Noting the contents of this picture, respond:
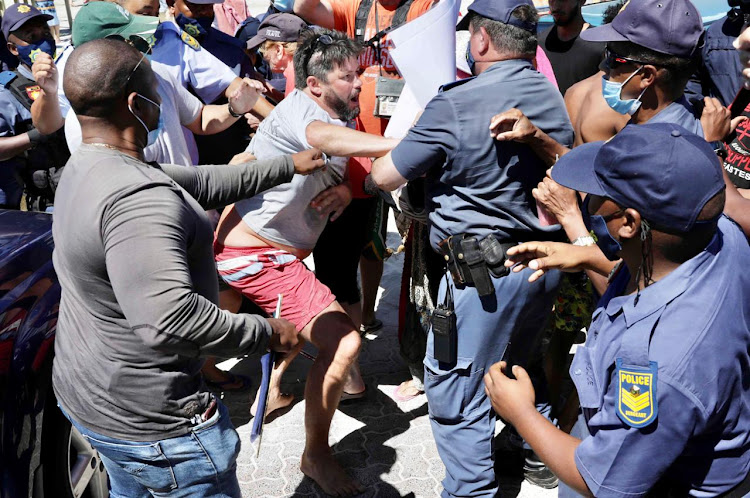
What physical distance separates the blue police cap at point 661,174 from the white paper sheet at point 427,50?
1384mm

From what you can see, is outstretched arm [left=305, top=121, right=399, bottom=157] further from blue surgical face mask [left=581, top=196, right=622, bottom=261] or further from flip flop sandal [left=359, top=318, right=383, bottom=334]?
flip flop sandal [left=359, top=318, right=383, bottom=334]

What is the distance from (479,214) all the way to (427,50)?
2.45 feet

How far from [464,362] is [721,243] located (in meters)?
1.32

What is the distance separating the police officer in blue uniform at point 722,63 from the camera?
3.80 meters

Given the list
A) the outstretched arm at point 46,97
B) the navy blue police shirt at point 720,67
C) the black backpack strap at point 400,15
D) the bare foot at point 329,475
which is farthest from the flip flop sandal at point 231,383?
the navy blue police shirt at point 720,67

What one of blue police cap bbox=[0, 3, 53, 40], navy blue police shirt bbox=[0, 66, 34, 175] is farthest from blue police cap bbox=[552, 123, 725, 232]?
blue police cap bbox=[0, 3, 53, 40]

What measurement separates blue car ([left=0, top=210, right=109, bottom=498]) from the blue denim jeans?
34 cm

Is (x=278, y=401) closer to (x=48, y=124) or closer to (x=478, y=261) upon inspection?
(x=478, y=261)

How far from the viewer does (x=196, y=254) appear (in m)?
2.17

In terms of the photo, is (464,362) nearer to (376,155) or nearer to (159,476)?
(376,155)

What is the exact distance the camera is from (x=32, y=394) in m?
2.58

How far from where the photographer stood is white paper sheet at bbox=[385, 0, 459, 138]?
2939mm

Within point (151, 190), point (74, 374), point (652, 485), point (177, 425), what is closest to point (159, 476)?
point (177, 425)

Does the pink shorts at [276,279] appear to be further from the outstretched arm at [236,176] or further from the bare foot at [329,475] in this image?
the bare foot at [329,475]
